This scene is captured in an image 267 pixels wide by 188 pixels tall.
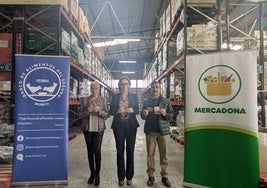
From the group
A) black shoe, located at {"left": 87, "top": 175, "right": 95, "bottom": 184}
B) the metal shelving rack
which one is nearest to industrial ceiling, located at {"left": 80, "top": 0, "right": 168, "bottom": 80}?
the metal shelving rack

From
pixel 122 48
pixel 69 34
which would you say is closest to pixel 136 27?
pixel 122 48

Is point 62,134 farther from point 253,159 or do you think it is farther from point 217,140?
point 253,159

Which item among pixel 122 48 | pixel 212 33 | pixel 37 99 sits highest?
pixel 122 48

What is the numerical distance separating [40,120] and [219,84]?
252cm

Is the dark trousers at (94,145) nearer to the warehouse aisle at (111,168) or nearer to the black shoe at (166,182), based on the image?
the warehouse aisle at (111,168)

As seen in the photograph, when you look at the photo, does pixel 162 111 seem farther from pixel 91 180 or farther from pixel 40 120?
pixel 40 120

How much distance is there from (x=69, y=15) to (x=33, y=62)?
12.4 ft

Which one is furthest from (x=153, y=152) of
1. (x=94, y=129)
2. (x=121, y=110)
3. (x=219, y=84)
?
(x=219, y=84)

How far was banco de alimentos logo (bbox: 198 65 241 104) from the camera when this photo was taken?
333cm

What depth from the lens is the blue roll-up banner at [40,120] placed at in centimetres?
392

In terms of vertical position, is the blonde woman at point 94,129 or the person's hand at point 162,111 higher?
the person's hand at point 162,111

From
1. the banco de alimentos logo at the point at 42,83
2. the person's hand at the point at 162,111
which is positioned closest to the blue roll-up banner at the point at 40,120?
the banco de alimentos logo at the point at 42,83

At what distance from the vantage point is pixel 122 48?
2420 cm

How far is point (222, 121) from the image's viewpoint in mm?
3396
